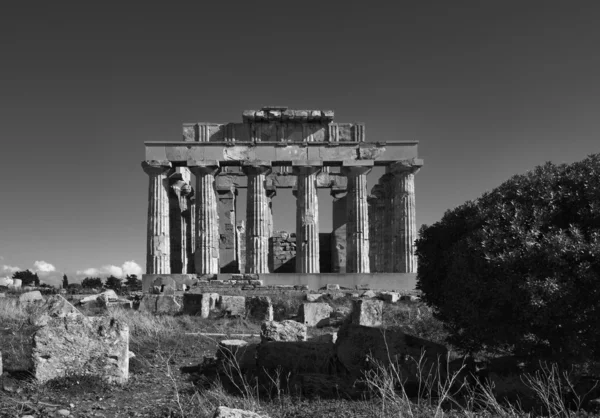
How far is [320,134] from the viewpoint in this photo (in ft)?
86.2

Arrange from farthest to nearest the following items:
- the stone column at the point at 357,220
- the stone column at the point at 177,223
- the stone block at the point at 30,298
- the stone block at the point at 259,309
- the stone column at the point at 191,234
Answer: the stone column at the point at 191,234 < the stone column at the point at 177,223 < the stone column at the point at 357,220 < the stone block at the point at 30,298 < the stone block at the point at 259,309

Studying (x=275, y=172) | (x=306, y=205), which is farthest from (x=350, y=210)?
(x=275, y=172)

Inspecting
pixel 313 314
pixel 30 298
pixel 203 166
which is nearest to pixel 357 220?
pixel 203 166

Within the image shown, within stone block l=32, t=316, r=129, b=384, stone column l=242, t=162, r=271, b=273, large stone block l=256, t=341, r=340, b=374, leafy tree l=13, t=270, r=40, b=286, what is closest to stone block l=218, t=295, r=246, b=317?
large stone block l=256, t=341, r=340, b=374

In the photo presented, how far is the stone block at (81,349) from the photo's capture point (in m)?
6.71

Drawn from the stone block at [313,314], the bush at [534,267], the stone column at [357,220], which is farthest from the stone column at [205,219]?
the bush at [534,267]

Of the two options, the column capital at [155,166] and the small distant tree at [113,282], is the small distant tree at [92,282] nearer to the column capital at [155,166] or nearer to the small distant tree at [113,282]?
the small distant tree at [113,282]

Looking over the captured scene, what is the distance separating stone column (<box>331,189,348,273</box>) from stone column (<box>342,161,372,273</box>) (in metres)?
4.63

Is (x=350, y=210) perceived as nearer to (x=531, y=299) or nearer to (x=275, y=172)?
(x=275, y=172)

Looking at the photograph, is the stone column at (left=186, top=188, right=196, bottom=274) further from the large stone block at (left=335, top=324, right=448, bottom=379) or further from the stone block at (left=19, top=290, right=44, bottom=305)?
the large stone block at (left=335, top=324, right=448, bottom=379)

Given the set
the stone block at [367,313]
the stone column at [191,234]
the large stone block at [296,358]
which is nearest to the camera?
the large stone block at [296,358]

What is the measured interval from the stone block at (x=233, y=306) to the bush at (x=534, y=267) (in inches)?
314

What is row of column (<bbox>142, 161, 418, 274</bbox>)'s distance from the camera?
24656 mm

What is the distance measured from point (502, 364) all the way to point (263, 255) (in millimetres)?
18197
